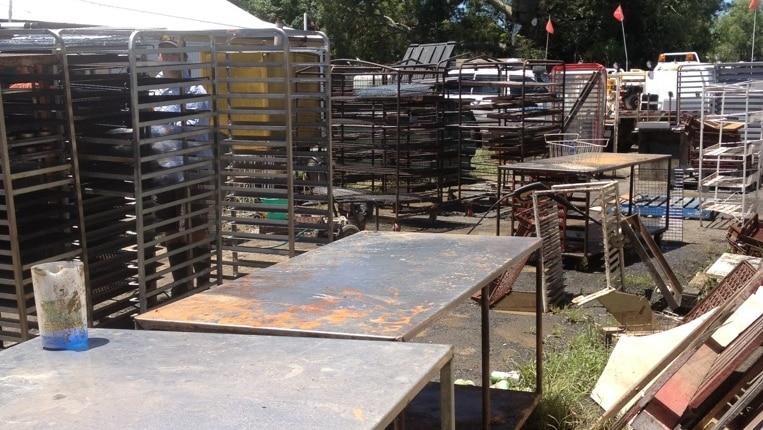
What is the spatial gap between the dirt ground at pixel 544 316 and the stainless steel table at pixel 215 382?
2390mm

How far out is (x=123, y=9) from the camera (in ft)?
26.8

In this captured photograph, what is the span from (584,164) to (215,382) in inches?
265

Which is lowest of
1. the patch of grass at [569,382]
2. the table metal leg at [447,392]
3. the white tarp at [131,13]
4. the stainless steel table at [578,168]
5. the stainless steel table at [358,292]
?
the patch of grass at [569,382]

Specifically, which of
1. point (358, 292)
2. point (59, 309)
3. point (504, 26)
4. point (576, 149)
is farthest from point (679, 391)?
point (504, 26)

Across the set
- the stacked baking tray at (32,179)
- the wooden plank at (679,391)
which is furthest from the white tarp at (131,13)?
the wooden plank at (679,391)

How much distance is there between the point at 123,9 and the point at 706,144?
33.5ft

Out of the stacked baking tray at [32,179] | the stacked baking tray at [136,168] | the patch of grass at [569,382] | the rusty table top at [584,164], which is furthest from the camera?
the rusty table top at [584,164]

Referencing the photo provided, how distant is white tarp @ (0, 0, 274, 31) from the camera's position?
23.9 ft

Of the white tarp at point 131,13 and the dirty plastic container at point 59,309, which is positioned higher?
the white tarp at point 131,13

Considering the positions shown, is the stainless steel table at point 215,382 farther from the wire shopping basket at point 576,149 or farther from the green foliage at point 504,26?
the green foliage at point 504,26

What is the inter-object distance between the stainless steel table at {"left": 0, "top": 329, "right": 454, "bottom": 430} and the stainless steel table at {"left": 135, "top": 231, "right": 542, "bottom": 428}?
0.44 ft

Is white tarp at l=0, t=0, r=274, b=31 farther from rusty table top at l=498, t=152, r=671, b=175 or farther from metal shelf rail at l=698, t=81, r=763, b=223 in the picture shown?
metal shelf rail at l=698, t=81, r=763, b=223

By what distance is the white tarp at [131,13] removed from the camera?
23.9ft

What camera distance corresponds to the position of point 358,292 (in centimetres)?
308
